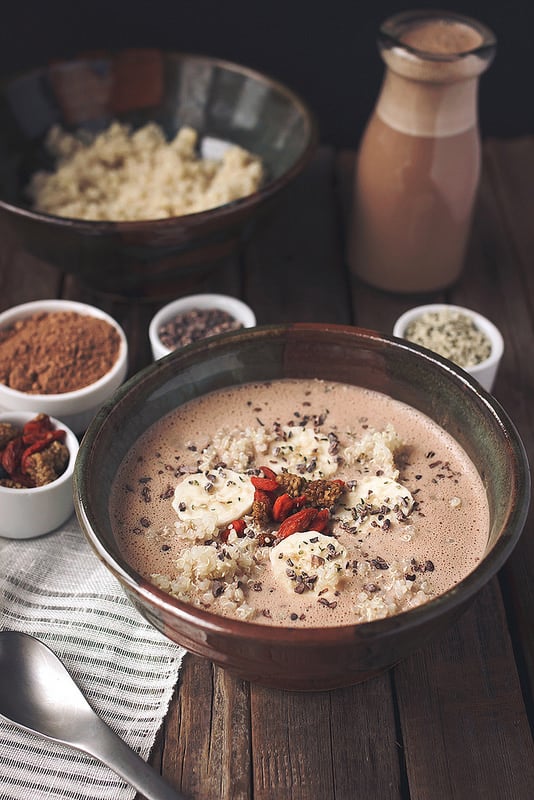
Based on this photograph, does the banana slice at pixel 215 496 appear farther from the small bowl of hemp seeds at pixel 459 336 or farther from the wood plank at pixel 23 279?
the wood plank at pixel 23 279

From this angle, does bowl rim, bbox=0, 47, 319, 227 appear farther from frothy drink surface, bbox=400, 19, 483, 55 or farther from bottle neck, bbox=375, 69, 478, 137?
frothy drink surface, bbox=400, 19, 483, 55

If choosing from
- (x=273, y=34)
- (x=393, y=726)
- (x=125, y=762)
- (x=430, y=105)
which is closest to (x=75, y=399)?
(x=125, y=762)

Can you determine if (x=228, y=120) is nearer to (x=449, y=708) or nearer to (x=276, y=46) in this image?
(x=276, y=46)

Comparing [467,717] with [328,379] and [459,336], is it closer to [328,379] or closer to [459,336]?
[328,379]

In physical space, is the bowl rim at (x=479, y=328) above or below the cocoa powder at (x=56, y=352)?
above

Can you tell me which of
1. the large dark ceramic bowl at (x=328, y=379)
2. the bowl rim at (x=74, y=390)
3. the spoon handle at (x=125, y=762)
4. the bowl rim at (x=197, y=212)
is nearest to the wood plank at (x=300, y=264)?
the bowl rim at (x=197, y=212)

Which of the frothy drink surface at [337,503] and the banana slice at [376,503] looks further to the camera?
the banana slice at [376,503]

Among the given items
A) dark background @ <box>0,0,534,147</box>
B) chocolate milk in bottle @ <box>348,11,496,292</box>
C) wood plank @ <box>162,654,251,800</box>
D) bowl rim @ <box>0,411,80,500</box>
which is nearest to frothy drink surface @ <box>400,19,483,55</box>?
chocolate milk in bottle @ <box>348,11,496,292</box>
